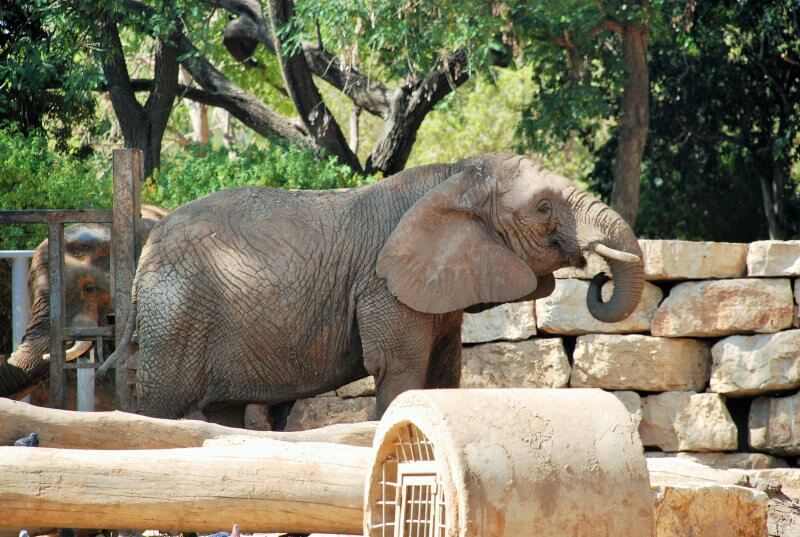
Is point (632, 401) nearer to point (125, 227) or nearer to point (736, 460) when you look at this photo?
point (736, 460)

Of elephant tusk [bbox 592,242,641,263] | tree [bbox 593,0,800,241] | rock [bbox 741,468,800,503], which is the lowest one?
rock [bbox 741,468,800,503]

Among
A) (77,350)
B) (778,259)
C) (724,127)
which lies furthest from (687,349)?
(724,127)

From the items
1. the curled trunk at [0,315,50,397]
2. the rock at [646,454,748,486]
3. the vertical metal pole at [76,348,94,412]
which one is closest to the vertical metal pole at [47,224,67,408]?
the vertical metal pole at [76,348,94,412]

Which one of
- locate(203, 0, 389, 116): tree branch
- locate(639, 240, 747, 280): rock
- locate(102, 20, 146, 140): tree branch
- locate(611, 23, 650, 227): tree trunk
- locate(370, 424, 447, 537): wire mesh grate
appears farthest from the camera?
locate(102, 20, 146, 140): tree branch

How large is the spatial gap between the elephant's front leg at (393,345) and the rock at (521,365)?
2.68 metres

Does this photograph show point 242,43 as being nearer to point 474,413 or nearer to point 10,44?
point 10,44

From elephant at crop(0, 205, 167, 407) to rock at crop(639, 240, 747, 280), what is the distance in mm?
4186

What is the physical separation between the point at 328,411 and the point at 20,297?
2879mm

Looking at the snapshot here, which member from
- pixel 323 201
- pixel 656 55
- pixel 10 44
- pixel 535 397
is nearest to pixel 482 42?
pixel 323 201

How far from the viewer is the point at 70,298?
33.0 ft

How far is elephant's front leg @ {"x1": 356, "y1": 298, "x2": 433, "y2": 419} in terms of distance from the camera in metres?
7.49

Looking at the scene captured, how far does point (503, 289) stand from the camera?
766 cm

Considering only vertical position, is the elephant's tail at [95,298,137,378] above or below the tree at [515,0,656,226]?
below

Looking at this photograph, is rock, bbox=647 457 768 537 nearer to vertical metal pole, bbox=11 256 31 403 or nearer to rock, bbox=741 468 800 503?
rock, bbox=741 468 800 503
